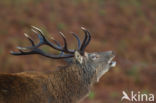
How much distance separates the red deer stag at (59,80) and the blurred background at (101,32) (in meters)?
5.53

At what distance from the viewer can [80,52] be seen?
664 centimetres

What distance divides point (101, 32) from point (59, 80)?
39.5 ft

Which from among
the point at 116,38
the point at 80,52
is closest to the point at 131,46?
the point at 116,38

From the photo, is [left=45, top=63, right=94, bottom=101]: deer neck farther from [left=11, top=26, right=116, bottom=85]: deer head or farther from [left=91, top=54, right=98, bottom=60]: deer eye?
[left=91, top=54, right=98, bottom=60]: deer eye

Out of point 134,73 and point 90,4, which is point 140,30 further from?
point 134,73

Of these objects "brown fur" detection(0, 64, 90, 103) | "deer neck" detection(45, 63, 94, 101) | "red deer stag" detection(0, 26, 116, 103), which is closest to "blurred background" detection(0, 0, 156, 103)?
"red deer stag" detection(0, 26, 116, 103)

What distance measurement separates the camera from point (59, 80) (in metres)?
6.27

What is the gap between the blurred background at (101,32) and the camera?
14133 millimetres

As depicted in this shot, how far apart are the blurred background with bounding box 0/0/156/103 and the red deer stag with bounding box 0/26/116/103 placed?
5.53 meters

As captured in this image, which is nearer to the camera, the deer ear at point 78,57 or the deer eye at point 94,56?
the deer ear at point 78,57

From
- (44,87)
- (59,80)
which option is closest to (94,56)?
(59,80)
